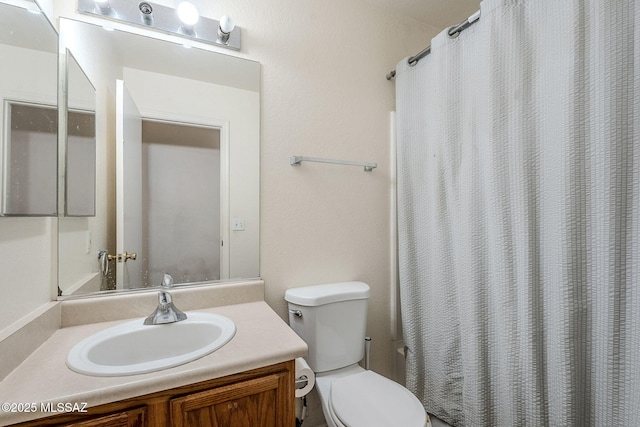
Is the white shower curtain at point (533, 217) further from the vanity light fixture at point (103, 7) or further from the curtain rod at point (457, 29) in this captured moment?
the vanity light fixture at point (103, 7)

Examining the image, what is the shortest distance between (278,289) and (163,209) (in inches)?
26.2

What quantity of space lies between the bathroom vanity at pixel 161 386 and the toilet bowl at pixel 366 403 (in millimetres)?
257

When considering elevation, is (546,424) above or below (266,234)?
below

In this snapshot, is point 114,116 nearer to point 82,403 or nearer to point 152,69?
point 152,69

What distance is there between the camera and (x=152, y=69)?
4.02ft

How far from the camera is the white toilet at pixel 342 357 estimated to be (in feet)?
3.53

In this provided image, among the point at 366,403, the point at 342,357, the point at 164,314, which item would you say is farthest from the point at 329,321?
the point at 164,314

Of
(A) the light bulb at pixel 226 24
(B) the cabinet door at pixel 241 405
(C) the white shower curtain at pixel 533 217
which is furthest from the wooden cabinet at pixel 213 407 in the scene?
Result: (A) the light bulb at pixel 226 24

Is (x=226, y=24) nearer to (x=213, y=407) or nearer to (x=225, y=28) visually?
(x=225, y=28)

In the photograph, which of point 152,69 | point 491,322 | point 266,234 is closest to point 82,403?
point 266,234

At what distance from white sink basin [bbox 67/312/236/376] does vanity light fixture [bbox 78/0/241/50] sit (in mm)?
1238

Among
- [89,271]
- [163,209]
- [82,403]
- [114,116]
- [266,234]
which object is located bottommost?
[82,403]

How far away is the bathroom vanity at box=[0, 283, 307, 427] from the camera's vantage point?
2.20 ft

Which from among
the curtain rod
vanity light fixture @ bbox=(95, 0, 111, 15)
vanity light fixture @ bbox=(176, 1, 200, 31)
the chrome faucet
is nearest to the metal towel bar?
the curtain rod
